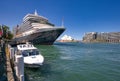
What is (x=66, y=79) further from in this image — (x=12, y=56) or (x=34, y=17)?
(x=34, y=17)

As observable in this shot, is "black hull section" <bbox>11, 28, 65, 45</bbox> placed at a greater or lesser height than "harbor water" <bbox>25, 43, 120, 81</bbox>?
greater

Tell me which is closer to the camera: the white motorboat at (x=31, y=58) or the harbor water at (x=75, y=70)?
the harbor water at (x=75, y=70)

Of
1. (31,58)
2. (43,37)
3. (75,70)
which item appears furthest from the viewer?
(43,37)

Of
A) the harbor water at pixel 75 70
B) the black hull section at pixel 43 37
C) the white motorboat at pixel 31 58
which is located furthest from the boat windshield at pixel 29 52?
the black hull section at pixel 43 37

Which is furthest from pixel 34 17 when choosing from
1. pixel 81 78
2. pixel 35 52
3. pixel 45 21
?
pixel 81 78

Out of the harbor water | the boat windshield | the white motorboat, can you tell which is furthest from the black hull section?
the white motorboat

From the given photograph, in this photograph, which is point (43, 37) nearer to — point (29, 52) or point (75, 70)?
point (29, 52)

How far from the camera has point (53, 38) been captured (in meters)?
79.5

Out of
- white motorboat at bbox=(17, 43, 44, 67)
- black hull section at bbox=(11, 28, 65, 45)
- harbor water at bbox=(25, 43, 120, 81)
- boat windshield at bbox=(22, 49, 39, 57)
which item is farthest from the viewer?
black hull section at bbox=(11, 28, 65, 45)

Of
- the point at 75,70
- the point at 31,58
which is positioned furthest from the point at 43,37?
the point at 31,58

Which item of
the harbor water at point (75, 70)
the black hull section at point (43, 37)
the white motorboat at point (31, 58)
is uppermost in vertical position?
the black hull section at point (43, 37)

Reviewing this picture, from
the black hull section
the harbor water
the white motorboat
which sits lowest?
the harbor water

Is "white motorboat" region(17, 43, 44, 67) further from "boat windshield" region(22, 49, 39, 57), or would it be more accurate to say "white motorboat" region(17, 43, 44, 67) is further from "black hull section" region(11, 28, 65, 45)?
"black hull section" region(11, 28, 65, 45)

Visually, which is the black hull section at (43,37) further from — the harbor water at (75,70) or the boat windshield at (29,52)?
the boat windshield at (29,52)
